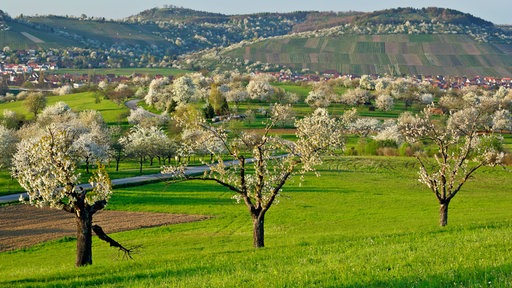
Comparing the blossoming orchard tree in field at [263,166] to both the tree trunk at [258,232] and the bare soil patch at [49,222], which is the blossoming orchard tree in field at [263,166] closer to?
the tree trunk at [258,232]

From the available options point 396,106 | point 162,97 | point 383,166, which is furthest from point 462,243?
point 396,106

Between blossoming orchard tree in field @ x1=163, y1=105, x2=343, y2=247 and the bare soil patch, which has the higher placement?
blossoming orchard tree in field @ x1=163, y1=105, x2=343, y2=247

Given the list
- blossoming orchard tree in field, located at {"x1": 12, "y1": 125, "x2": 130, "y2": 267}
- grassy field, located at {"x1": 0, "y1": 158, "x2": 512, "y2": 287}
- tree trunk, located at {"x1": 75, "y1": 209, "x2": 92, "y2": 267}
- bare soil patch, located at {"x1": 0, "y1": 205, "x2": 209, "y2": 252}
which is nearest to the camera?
grassy field, located at {"x1": 0, "y1": 158, "x2": 512, "y2": 287}

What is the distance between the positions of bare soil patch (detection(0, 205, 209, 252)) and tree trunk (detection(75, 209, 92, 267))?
1848 centimetres

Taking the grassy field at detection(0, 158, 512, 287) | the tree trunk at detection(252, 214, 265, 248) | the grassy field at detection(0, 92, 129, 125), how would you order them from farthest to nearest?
1. the grassy field at detection(0, 92, 129, 125)
2. the tree trunk at detection(252, 214, 265, 248)
3. the grassy field at detection(0, 158, 512, 287)

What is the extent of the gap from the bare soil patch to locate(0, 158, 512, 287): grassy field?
222 centimetres

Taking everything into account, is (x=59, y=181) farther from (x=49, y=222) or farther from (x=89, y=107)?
(x=89, y=107)

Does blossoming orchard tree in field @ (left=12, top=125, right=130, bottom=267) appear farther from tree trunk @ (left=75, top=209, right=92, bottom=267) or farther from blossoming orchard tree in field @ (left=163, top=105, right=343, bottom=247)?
blossoming orchard tree in field @ (left=163, top=105, right=343, bottom=247)

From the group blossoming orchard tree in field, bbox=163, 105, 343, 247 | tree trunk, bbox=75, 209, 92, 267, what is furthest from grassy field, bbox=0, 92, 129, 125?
tree trunk, bbox=75, 209, 92, 267

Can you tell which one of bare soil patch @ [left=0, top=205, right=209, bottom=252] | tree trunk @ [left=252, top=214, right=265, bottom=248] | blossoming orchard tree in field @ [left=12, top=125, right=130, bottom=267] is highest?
blossoming orchard tree in field @ [left=12, top=125, right=130, bottom=267]

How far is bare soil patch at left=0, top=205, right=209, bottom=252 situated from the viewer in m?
43.4

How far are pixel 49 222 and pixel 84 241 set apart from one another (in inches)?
1097

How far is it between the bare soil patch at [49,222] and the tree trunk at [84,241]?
18485 mm

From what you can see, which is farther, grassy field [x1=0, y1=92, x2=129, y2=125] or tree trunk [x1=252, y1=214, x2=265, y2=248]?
grassy field [x1=0, y1=92, x2=129, y2=125]
